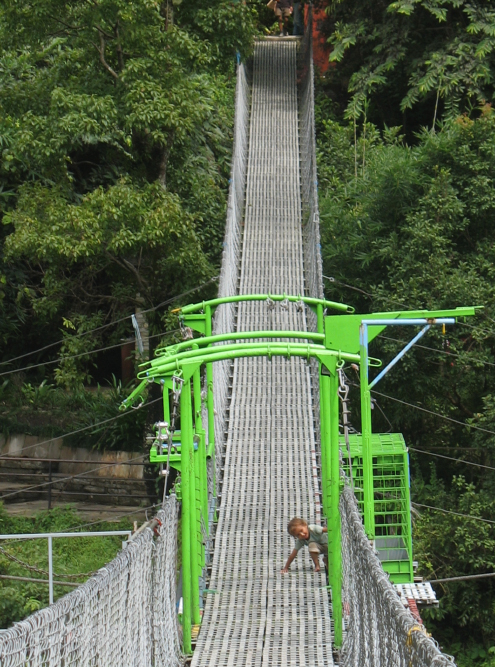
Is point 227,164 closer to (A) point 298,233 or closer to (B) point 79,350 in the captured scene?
(A) point 298,233

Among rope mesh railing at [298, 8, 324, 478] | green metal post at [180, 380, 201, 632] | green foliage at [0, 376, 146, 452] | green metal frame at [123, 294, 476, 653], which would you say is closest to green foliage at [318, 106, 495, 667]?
rope mesh railing at [298, 8, 324, 478]

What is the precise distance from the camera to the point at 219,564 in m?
5.74

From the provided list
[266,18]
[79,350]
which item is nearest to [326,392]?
[79,350]

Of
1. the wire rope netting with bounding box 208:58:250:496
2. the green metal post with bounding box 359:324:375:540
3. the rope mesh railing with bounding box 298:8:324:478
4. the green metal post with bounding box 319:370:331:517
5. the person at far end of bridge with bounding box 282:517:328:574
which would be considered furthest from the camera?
the rope mesh railing with bounding box 298:8:324:478

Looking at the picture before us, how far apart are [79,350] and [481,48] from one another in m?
6.01

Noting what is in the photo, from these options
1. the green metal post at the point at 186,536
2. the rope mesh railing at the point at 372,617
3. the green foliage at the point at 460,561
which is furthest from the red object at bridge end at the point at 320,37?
the rope mesh railing at the point at 372,617

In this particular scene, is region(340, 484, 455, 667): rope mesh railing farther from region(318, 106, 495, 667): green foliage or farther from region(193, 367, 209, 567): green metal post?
region(318, 106, 495, 667): green foliage

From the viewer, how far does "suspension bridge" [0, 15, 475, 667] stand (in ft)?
10.6

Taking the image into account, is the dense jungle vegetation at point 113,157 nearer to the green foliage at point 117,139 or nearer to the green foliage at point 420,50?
the green foliage at point 117,139

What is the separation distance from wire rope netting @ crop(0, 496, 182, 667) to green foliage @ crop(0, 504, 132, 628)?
3524mm

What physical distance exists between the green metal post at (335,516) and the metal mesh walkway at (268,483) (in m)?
0.17

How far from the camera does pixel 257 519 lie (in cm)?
619

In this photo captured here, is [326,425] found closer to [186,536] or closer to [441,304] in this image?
[186,536]

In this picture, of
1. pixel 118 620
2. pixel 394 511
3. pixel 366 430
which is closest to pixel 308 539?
pixel 366 430
